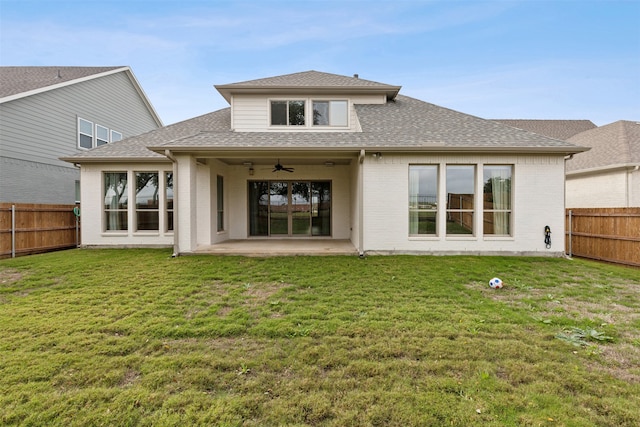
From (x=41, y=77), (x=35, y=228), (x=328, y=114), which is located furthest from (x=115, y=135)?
(x=328, y=114)

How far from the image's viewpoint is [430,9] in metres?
13.8

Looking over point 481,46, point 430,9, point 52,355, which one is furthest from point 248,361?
point 481,46

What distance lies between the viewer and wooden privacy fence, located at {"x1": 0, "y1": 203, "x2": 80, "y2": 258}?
28.3 ft

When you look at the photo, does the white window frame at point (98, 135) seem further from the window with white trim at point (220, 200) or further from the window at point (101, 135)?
the window with white trim at point (220, 200)

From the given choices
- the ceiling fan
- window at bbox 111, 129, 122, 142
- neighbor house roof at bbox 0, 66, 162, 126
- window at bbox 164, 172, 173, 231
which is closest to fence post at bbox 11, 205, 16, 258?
window at bbox 164, 172, 173, 231

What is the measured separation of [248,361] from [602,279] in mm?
Answer: 7499

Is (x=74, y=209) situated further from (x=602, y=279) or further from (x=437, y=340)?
(x=602, y=279)

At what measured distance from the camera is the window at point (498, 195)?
8.59 metres

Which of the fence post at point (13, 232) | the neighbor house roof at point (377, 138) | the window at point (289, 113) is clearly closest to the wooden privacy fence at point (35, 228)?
the fence post at point (13, 232)

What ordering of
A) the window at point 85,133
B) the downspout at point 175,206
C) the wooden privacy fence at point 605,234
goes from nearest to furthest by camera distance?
the wooden privacy fence at point 605,234 < the downspout at point 175,206 < the window at point 85,133

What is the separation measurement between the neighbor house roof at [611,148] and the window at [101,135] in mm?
21089

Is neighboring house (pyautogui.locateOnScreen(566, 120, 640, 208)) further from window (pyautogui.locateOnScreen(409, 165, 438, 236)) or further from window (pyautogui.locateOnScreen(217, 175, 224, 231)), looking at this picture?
window (pyautogui.locateOnScreen(217, 175, 224, 231))

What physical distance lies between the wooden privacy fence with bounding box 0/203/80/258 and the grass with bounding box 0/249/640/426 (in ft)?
11.5

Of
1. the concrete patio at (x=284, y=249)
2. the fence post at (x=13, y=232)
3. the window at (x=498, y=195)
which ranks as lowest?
the concrete patio at (x=284, y=249)
